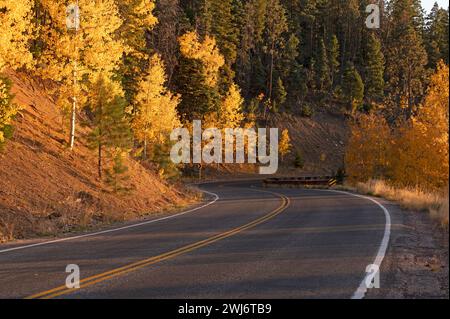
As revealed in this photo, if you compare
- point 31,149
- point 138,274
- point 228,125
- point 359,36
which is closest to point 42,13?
point 31,149

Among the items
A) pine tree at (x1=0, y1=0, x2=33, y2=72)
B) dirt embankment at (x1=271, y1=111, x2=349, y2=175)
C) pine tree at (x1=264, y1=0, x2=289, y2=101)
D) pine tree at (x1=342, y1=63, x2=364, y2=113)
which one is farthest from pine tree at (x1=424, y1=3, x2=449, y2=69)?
pine tree at (x1=0, y1=0, x2=33, y2=72)

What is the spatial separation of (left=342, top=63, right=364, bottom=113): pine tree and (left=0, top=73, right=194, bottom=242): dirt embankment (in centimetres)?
Result: 6474

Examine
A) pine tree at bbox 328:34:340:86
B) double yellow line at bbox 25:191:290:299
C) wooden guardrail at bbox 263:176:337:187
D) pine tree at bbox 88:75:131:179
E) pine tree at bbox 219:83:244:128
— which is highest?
pine tree at bbox 328:34:340:86

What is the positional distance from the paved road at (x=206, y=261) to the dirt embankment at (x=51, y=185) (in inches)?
114

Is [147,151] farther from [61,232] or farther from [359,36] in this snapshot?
[359,36]

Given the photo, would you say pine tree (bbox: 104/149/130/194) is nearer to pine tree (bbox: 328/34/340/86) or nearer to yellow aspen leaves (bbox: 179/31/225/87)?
yellow aspen leaves (bbox: 179/31/225/87)

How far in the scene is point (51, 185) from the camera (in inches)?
797

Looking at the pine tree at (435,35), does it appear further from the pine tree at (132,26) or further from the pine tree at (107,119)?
the pine tree at (107,119)

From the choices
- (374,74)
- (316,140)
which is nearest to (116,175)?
(316,140)

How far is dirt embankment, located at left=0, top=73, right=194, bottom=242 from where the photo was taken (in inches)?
656

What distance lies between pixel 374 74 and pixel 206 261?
302ft

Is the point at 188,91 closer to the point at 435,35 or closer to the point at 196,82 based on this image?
the point at 196,82

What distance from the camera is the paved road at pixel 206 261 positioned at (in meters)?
7.65
